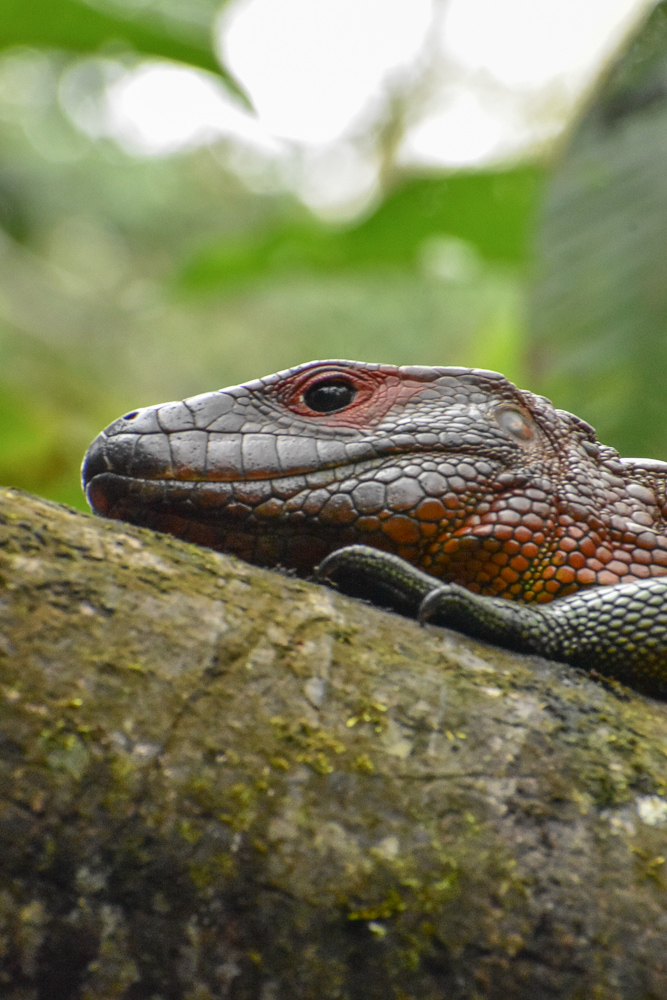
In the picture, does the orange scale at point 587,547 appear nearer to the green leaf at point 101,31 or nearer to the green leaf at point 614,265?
the green leaf at point 614,265

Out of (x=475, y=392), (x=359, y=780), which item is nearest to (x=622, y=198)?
(x=475, y=392)

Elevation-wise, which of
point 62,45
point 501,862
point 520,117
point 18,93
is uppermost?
point 18,93

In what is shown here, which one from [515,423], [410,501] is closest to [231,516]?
[410,501]

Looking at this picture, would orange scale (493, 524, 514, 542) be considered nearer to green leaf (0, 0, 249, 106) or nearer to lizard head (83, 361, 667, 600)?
lizard head (83, 361, 667, 600)

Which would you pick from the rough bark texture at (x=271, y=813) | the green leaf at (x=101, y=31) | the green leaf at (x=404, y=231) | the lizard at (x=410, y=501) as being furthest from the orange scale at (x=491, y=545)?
the green leaf at (x=404, y=231)

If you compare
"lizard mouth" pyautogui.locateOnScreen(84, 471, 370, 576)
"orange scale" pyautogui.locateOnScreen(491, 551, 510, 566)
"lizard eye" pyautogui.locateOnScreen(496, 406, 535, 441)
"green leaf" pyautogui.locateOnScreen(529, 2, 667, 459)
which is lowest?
"lizard mouth" pyautogui.locateOnScreen(84, 471, 370, 576)

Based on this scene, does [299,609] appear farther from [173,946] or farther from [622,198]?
[622,198]

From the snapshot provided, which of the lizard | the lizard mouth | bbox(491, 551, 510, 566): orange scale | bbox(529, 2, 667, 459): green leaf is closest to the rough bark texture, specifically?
the lizard
